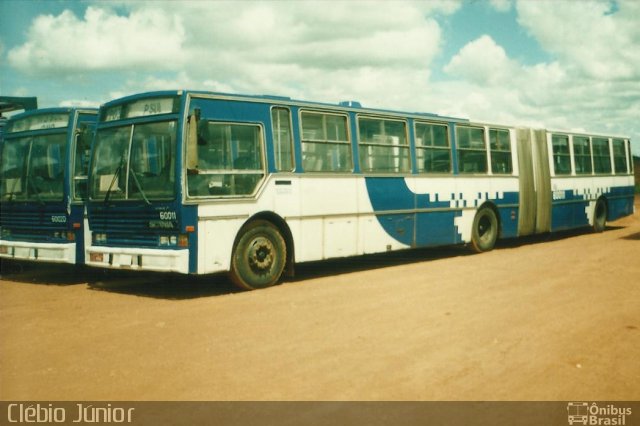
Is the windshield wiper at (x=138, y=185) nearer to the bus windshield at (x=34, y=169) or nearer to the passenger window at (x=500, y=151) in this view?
the bus windshield at (x=34, y=169)

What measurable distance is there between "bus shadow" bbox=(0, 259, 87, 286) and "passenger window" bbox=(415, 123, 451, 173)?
6.81 metres

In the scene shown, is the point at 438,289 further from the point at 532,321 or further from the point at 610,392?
the point at 610,392

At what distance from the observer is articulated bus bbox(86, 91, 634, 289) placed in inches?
351

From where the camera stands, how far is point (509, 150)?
15.6 m

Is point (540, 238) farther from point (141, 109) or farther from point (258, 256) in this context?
point (141, 109)

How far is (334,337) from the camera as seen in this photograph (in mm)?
6383

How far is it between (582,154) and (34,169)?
14.3 meters

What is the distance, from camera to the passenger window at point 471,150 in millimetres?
14133

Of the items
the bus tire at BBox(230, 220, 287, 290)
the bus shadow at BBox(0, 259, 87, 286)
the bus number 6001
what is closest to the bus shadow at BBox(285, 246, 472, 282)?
the bus tire at BBox(230, 220, 287, 290)

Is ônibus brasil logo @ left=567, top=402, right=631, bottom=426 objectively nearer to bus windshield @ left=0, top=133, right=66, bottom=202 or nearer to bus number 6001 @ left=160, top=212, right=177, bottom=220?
bus number 6001 @ left=160, top=212, right=177, bottom=220

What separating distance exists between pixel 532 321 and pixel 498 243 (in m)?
10.8

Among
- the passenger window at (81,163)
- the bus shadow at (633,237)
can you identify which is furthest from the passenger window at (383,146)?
the bus shadow at (633,237)

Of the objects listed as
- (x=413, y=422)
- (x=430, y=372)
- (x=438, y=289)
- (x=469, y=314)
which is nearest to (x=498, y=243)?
(x=438, y=289)

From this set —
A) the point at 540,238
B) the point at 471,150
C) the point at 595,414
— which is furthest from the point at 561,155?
the point at 595,414
